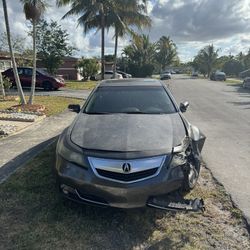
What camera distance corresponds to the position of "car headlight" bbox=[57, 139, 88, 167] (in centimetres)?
334

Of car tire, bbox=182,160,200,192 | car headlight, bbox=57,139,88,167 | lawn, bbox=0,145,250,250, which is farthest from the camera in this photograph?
car tire, bbox=182,160,200,192

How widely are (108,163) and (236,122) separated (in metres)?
7.81

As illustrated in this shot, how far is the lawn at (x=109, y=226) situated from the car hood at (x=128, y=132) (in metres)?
0.88

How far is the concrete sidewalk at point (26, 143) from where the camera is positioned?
5.53 metres

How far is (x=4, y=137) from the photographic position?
7582mm

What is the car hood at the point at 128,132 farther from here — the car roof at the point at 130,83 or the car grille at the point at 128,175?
the car roof at the point at 130,83

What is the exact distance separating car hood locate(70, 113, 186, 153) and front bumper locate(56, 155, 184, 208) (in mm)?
290

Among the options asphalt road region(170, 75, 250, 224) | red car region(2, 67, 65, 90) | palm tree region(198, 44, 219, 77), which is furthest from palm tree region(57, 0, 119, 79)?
palm tree region(198, 44, 219, 77)

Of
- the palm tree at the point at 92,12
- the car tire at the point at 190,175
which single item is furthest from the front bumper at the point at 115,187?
the palm tree at the point at 92,12

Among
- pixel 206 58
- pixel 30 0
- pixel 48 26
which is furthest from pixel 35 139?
pixel 206 58

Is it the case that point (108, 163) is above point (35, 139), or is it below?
above

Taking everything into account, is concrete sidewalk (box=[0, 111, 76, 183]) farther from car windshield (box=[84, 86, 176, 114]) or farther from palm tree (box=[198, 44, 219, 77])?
palm tree (box=[198, 44, 219, 77])

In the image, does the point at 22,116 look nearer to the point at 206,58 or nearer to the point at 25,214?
the point at 25,214

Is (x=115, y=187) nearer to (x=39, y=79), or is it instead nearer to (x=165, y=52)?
(x=39, y=79)
